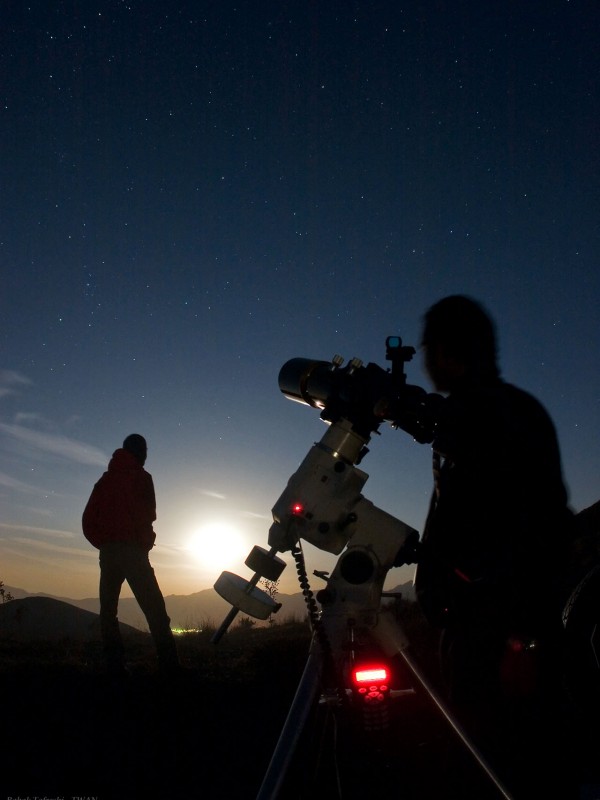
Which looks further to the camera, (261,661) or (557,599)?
(261,661)

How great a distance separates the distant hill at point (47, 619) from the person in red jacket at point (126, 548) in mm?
Result: 5338

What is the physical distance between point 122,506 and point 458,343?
4.30 m

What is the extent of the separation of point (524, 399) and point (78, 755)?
10.9 ft

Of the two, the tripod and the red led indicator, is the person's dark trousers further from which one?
the red led indicator

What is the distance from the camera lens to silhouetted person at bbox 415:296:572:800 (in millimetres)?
1633

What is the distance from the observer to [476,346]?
2.20 metres

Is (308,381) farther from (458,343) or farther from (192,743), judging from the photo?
(192,743)

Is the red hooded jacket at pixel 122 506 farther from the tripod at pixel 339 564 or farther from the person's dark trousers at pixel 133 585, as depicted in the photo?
the tripod at pixel 339 564

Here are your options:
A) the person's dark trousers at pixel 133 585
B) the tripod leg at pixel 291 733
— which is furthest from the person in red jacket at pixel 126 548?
the tripod leg at pixel 291 733

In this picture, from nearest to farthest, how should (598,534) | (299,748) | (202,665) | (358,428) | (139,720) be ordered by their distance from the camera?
(299,748) → (358,428) → (139,720) → (202,665) → (598,534)

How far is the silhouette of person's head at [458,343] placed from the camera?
2.18m

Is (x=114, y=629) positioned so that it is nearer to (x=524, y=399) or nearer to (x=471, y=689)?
(x=471, y=689)

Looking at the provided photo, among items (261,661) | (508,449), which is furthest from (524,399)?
(261,661)

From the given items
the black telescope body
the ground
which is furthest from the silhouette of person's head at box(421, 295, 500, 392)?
the ground
